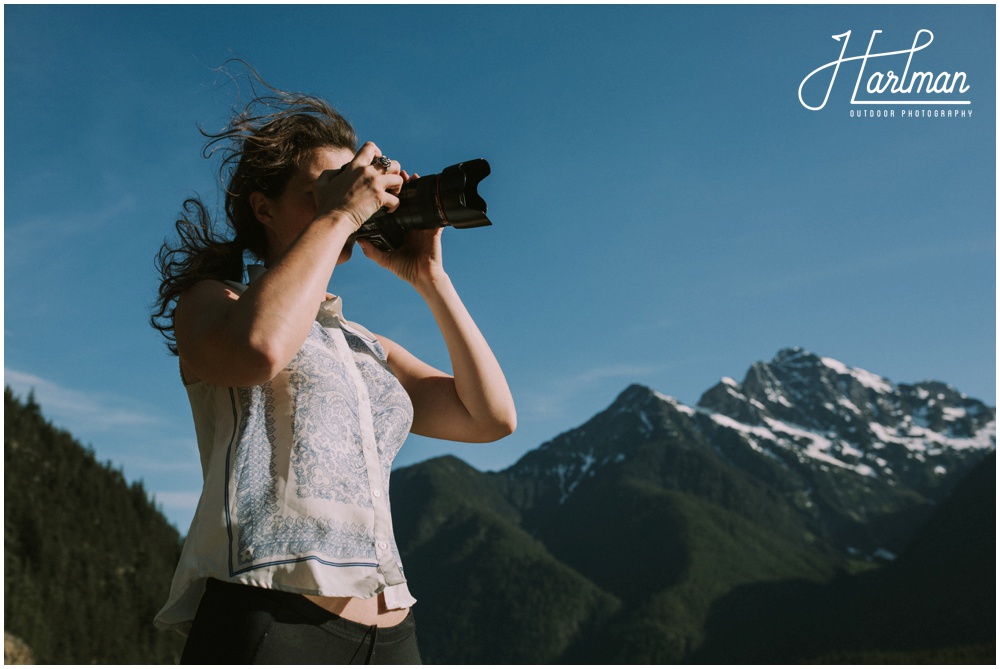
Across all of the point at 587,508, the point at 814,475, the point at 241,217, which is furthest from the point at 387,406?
the point at 814,475

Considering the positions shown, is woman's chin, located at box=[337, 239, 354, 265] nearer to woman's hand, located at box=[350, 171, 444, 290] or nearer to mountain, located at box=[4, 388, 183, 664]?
woman's hand, located at box=[350, 171, 444, 290]

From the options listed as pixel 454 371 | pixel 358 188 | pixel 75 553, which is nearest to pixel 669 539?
pixel 75 553

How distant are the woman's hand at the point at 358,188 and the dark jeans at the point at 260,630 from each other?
65cm

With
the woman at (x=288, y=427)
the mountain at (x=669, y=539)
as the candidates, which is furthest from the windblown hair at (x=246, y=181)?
the mountain at (x=669, y=539)

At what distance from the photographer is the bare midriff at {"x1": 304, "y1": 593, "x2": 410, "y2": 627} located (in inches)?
55.6

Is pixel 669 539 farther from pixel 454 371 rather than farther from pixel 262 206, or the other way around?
pixel 262 206

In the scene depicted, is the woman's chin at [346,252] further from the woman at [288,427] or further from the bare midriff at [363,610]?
the bare midriff at [363,610]

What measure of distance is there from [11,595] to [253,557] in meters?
9.27

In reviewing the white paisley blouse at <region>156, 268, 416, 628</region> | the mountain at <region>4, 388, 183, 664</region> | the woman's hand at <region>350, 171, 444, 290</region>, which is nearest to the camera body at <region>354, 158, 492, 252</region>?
the woman's hand at <region>350, 171, 444, 290</region>

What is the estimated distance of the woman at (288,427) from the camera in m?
1.34

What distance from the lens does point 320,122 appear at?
1865 millimetres

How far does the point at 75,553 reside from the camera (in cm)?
1017

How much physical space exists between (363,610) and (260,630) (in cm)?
22

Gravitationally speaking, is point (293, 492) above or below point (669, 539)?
below
